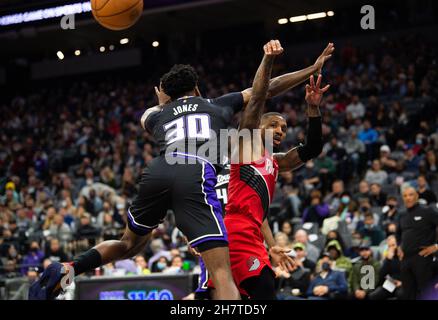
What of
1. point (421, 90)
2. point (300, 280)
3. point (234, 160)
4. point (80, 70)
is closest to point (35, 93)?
point (80, 70)

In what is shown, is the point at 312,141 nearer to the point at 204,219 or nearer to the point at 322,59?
the point at 322,59

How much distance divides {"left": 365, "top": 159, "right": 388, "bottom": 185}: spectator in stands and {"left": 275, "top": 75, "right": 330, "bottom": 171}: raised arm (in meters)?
8.26

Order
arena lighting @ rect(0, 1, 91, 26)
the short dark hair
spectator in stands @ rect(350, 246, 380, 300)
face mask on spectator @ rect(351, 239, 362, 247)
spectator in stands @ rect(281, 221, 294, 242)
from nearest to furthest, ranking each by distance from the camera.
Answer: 1. the short dark hair
2. spectator in stands @ rect(350, 246, 380, 300)
3. face mask on spectator @ rect(351, 239, 362, 247)
4. spectator in stands @ rect(281, 221, 294, 242)
5. arena lighting @ rect(0, 1, 91, 26)

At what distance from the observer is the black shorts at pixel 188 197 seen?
4605mm

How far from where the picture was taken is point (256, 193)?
505 cm

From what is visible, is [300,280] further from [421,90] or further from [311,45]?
[311,45]

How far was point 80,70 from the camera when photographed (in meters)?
26.3

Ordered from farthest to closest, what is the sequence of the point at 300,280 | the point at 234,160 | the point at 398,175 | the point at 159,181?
the point at 398,175
the point at 300,280
the point at 234,160
the point at 159,181

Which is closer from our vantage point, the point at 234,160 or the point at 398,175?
the point at 234,160

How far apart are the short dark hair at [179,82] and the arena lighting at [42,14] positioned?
10751 mm

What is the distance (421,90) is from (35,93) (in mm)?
15154

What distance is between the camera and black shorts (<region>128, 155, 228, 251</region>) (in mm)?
4605

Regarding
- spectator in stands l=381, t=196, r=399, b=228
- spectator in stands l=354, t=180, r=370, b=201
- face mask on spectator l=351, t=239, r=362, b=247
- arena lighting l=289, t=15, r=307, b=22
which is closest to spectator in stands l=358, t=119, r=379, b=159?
spectator in stands l=354, t=180, r=370, b=201

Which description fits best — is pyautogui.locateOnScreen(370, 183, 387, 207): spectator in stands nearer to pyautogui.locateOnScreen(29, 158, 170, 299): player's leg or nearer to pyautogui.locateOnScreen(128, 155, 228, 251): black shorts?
pyautogui.locateOnScreen(29, 158, 170, 299): player's leg
